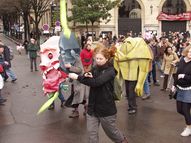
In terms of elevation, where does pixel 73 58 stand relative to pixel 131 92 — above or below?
above

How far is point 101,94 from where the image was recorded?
17.9ft

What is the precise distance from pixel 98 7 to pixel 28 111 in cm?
2780

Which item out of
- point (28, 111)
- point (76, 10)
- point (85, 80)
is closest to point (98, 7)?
point (76, 10)

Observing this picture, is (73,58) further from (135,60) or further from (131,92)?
(131,92)

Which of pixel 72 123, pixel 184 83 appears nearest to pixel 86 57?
pixel 72 123

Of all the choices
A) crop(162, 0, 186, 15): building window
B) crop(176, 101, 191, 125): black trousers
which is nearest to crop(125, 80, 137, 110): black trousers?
crop(176, 101, 191, 125): black trousers

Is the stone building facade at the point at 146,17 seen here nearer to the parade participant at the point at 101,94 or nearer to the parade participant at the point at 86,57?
the parade participant at the point at 86,57

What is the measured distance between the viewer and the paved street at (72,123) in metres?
6.91

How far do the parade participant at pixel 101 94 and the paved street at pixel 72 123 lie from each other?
1.23 meters

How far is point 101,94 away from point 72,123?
8.62ft

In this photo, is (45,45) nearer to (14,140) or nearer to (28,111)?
(28,111)

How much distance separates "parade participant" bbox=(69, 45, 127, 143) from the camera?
5.32 m

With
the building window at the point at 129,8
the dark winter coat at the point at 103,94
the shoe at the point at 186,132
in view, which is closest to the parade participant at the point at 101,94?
the dark winter coat at the point at 103,94

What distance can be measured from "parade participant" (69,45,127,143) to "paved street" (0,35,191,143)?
123 centimetres
